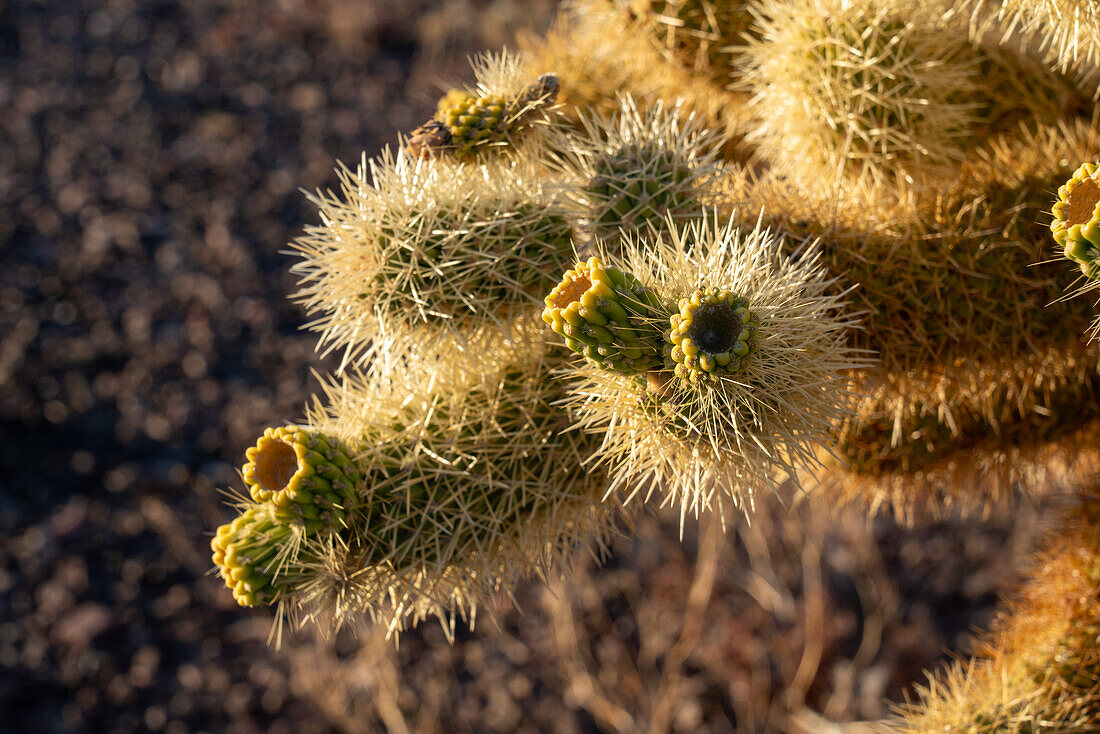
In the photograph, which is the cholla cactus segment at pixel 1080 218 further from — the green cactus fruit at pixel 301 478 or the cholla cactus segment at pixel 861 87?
the green cactus fruit at pixel 301 478

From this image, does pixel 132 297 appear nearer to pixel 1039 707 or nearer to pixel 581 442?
pixel 581 442

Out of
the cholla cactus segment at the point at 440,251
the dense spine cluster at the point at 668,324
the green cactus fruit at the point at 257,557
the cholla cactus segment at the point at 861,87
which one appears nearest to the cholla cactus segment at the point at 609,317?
the dense spine cluster at the point at 668,324

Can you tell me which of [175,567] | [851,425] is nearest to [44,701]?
[175,567]

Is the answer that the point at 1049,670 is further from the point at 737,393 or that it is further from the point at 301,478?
the point at 301,478

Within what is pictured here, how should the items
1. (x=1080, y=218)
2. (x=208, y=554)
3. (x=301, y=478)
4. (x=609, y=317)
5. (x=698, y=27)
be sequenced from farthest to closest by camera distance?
1. (x=208, y=554)
2. (x=698, y=27)
3. (x=301, y=478)
4. (x=609, y=317)
5. (x=1080, y=218)

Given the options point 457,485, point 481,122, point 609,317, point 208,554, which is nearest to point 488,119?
point 481,122

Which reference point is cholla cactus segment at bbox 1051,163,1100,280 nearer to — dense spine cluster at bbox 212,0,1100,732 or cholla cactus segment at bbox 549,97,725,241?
dense spine cluster at bbox 212,0,1100,732
